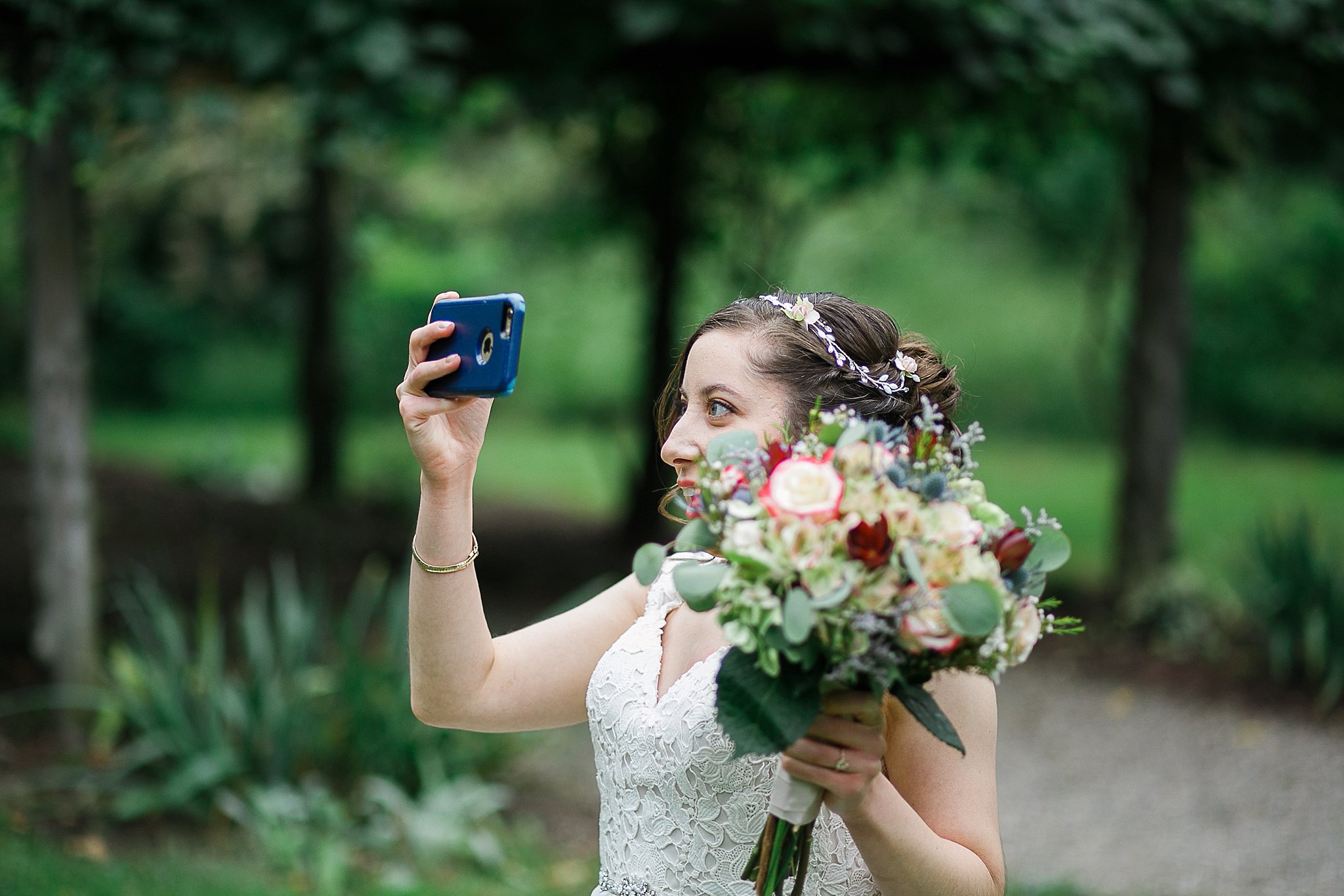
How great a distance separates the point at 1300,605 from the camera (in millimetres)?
6180

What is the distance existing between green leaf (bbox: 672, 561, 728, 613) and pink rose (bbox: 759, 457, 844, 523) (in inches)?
4.0

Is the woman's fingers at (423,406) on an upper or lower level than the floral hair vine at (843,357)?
lower

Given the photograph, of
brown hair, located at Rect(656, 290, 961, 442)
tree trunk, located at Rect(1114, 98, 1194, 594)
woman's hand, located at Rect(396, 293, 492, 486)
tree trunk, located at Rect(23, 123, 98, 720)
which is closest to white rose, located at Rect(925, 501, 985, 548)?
brown hair, located at Rect(656, 290, 961, 442)

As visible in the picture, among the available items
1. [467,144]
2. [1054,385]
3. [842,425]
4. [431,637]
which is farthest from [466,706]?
[1054,385]

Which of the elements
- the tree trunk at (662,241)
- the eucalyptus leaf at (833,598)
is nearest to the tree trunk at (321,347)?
the tree trunk at (662,241)

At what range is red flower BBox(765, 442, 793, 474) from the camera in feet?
4.88

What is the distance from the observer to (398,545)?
30.9 feet

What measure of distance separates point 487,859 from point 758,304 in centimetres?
295

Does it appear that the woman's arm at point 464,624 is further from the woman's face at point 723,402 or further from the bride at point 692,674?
the woman's face at point 723,402

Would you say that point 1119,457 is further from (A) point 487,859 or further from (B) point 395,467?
(B) point 395,467

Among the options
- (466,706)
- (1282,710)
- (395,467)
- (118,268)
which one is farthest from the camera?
(118,268)

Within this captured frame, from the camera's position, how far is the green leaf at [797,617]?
4.33 feet

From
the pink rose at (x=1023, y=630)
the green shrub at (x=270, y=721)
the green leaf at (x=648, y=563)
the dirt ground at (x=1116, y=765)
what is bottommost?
the dirt ground at (x=1116, y=765)

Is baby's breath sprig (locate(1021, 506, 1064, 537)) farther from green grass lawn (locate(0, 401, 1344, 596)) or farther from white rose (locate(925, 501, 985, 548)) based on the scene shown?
green grass lawn (locate(0, 401, 1344, 596))
